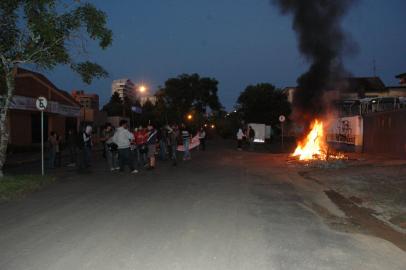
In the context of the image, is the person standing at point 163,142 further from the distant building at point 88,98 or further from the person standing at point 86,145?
the distant building at point 88,98

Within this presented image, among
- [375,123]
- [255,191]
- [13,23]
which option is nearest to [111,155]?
[13,23]

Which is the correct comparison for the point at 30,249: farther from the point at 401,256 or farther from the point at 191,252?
the point at 401,256

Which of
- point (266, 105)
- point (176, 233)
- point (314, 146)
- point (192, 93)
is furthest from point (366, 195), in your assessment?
point (192, 93)

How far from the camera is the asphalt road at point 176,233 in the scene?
497cm

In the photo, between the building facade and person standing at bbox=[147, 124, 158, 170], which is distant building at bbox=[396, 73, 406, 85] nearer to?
the building facade

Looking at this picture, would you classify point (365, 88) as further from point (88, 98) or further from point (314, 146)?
point (88, 98)

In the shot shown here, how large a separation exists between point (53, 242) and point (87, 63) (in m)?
8.24

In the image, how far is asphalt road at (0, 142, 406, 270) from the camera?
16.3ft

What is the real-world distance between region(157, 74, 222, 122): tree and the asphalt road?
6082 centimetres

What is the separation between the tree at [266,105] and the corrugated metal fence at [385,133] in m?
33.9

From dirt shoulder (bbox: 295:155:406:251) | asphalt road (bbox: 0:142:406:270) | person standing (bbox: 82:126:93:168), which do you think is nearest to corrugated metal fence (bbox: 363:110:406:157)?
dirt shoulder (bbox: 295:155:406:251)

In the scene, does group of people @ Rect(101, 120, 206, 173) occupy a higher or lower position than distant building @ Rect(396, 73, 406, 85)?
lower

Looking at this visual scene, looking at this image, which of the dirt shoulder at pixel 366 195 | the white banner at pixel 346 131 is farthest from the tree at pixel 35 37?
the white banner at pixel 346 131

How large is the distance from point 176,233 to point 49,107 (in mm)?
27244
